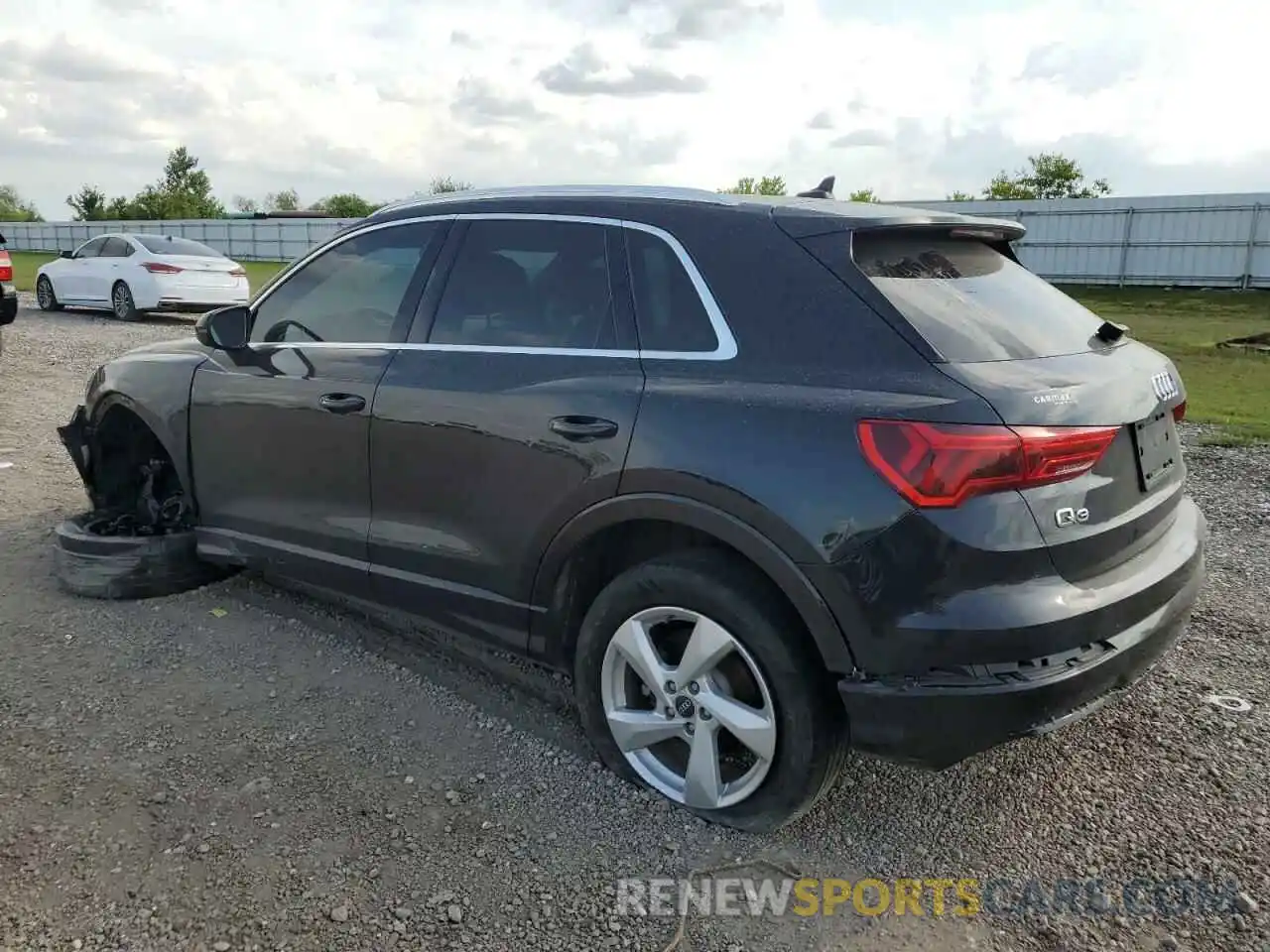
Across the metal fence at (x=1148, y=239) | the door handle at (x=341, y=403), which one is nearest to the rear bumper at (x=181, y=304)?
the metal fence at (x=1148, y=239)

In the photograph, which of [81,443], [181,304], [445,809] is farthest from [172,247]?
[445,809]

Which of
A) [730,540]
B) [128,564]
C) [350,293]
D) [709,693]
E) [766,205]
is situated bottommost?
[128,564]

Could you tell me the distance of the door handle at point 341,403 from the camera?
381cm

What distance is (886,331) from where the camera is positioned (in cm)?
277

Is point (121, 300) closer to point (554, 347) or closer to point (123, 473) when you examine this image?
point (123, 473)

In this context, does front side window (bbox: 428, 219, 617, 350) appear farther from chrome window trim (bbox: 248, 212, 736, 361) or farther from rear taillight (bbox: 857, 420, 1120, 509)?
rear taillight (bbox: 857, 420, 1120, 509)

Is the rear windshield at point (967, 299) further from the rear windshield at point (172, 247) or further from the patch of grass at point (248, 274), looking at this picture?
the patch of grass at point (248, 274)

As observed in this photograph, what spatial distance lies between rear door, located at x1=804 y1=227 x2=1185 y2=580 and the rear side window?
386mm

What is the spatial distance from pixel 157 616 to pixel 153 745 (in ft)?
4.04

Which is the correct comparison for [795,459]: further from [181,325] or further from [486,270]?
[181,325]

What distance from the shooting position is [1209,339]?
17359 mm

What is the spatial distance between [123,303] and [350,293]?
15.5 m

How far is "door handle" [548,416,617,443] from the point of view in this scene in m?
3.10

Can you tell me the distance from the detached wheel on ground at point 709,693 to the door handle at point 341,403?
124 centimetres
